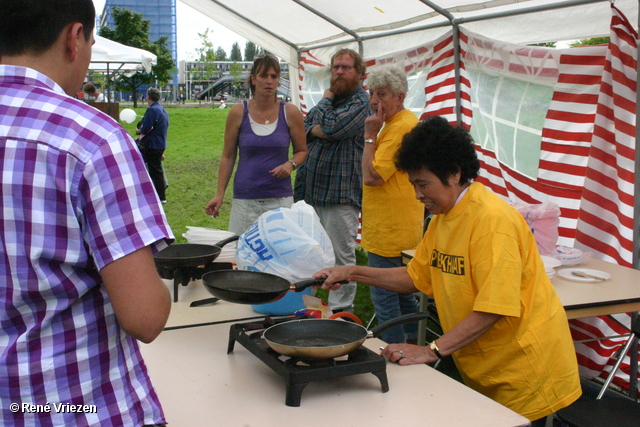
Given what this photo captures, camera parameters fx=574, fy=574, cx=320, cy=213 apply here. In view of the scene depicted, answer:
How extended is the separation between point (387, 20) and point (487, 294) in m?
3.48

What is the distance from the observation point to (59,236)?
84 cm

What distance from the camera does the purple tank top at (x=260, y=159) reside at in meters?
Result: 3.39

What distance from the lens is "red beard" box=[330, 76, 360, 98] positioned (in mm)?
3504

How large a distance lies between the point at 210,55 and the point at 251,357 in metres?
38.4

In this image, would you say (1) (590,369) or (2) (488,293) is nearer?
(2) (488,293)

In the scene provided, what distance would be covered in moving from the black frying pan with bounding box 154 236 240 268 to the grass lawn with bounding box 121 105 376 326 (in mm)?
2023

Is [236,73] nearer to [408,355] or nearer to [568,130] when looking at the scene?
[568,130]

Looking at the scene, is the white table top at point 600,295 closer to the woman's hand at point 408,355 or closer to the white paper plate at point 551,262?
the white paper plate at point 551,262

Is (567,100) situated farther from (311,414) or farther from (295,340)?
(311,414)

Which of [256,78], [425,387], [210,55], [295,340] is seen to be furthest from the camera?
[210,55]

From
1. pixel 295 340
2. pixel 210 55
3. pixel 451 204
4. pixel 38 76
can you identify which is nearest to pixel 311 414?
pixel 295 340

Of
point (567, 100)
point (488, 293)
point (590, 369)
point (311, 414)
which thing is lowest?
point (590, 369)

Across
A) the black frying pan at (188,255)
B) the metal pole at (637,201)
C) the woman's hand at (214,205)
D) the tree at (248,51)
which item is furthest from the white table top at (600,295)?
the tree at (248,51)

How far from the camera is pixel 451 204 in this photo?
1.84 meters
